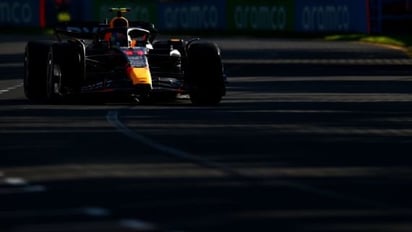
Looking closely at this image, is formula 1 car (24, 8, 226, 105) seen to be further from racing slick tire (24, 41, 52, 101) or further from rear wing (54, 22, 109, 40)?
rear wing (54, 22, 109, 40)

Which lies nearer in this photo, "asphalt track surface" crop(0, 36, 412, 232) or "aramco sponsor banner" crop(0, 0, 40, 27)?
"asphalt track surface" crop(0, 36, 412, 232)

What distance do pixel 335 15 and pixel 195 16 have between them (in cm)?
685

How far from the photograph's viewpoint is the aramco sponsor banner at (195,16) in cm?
6869

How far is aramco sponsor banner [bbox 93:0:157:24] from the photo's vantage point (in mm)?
69562

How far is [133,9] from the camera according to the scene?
231 ft

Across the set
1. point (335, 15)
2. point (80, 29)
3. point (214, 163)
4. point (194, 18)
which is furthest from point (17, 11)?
point (214, 163)

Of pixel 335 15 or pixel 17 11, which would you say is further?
pixel 17 11

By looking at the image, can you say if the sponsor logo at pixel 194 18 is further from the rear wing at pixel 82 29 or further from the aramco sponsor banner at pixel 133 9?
the rear wing at pixel 82 29

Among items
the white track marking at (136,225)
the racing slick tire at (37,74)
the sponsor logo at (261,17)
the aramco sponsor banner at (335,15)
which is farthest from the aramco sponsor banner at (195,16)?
the white track marking at (136,225)

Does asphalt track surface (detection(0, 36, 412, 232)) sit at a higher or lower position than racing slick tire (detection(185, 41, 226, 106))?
lower

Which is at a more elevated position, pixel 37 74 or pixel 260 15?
pixel 37 74

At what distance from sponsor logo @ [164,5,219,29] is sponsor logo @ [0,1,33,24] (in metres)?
6.99

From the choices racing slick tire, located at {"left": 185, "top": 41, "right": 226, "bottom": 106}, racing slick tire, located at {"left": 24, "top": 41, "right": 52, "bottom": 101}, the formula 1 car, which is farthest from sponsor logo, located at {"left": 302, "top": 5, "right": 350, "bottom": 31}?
racing slick tire, located at {"left": 24, "top": 41, "right": 52, "bottom": 101}

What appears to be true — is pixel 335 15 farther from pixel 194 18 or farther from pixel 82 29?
pixel 82 29
